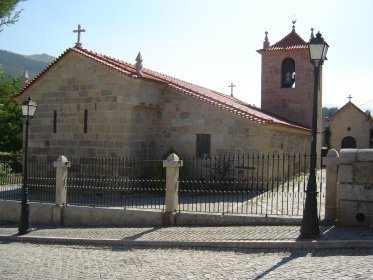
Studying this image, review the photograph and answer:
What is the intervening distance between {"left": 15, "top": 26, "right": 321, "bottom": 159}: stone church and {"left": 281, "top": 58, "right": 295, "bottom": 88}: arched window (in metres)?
6.55

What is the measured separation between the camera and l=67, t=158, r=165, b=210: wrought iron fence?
15.4 meters

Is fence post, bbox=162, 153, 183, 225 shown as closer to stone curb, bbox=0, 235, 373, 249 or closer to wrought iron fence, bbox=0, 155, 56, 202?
stone curb, bbox=0, 235, 373, 249

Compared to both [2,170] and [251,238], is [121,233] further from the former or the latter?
[2,170]

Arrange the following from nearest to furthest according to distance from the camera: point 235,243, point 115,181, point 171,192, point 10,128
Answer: point 235,243
point 171,192
point 115,181
point 10,128

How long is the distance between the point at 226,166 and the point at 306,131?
856cm

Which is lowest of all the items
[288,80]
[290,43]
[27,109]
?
[27,109]

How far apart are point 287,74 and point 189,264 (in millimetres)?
20036

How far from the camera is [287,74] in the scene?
84.7 feet

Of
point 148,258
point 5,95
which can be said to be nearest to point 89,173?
point 148,258

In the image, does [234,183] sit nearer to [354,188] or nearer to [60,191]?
[354,188]

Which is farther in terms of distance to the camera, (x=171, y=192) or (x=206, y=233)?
(x=171, y=192)

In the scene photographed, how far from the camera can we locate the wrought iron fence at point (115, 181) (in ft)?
50.6

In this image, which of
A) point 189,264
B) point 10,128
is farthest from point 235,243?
point 10,128

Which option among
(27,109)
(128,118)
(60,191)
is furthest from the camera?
(128,118)
